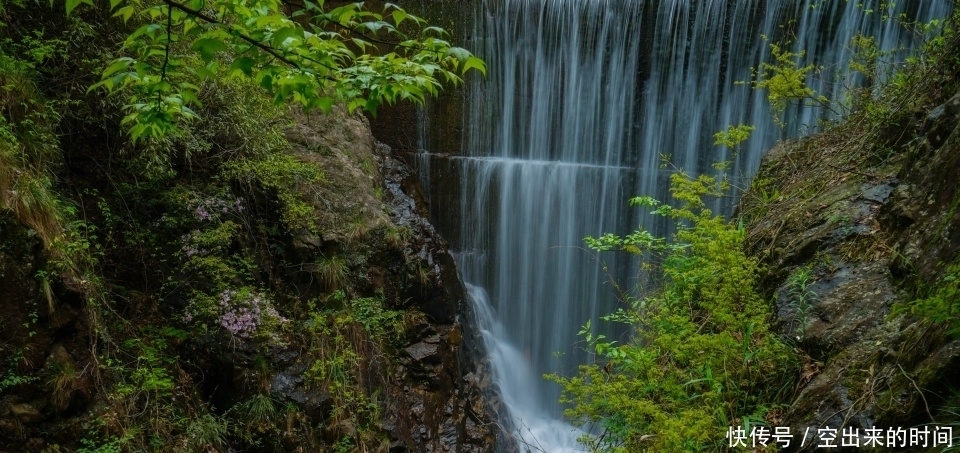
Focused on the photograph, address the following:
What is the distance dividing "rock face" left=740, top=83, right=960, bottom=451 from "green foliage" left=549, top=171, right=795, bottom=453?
175mm

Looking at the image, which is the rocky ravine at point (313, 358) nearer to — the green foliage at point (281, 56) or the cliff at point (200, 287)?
the cliff at point (200, 287)

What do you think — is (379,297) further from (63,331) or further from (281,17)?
(281,17)

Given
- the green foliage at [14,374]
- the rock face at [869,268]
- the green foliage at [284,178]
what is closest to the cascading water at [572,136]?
the green foliage at [284,178]

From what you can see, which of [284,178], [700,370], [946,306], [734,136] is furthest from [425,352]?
[946,306]

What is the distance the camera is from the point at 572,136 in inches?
387

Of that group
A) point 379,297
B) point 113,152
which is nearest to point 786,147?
point 379,297

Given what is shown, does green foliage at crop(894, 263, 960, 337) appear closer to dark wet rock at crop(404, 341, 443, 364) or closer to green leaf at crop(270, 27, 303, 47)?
green leaf at crop(270, 27, 303, 47)

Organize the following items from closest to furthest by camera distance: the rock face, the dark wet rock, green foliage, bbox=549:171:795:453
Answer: the rock face
green foliage, bbox=549:171:795:453
the dark wet rock

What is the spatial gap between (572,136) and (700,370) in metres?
7.17

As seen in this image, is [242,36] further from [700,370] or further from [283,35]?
[700,370]

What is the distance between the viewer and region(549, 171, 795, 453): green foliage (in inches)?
111

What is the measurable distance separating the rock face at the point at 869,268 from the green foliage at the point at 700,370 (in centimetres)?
17

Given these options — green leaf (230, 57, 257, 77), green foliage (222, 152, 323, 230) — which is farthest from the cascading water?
green leaf (230, 57, 257, 77)

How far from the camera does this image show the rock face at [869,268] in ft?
7.48
